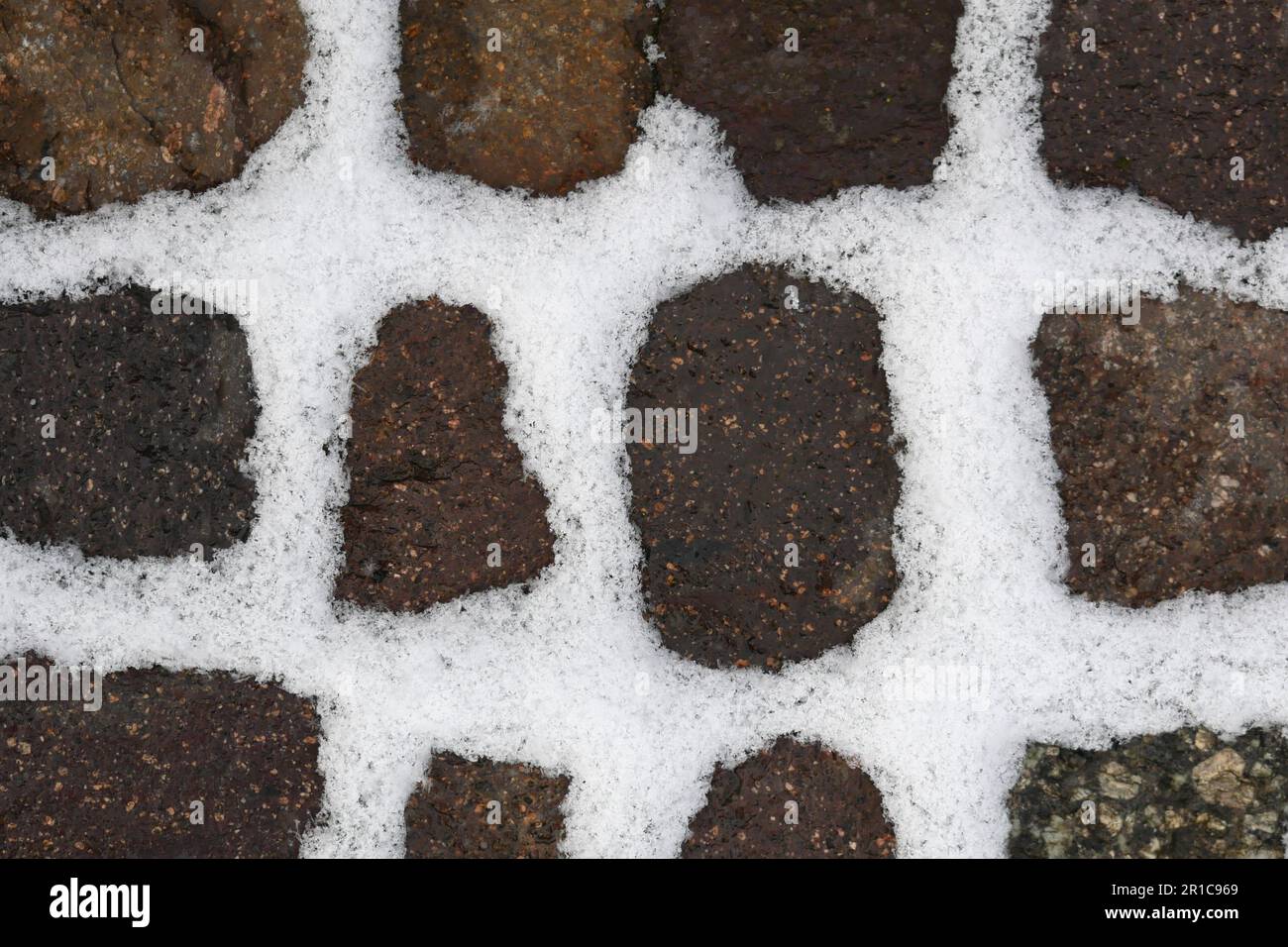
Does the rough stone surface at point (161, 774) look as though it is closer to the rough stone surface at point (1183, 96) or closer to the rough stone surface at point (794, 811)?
the rough stone surface at point (794, 811)

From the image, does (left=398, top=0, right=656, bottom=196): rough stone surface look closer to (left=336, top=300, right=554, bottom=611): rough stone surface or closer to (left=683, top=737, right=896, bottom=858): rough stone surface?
(left=336, top=300, right=554, bottom=611): rough stone surface

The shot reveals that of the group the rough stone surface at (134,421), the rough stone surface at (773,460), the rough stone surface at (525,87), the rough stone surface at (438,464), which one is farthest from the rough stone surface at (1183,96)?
the rough stone surface at (134,421)

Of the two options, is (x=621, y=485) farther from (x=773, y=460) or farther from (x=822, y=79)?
(x=822, y=79)

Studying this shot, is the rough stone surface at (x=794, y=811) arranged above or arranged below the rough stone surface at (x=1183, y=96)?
below

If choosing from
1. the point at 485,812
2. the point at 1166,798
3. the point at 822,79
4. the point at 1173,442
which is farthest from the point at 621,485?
the point at 1166,798

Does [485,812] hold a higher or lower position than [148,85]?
lower
